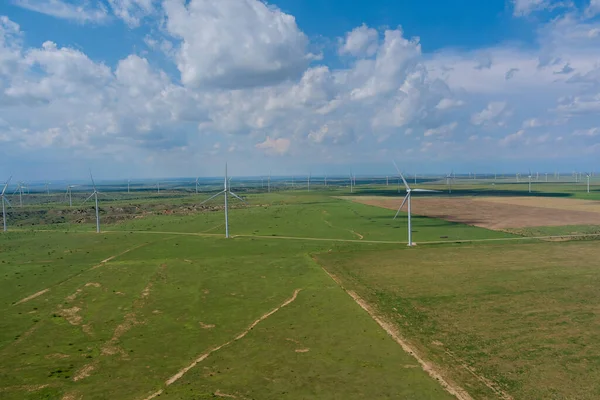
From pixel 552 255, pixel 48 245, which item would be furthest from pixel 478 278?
pixel 48 245

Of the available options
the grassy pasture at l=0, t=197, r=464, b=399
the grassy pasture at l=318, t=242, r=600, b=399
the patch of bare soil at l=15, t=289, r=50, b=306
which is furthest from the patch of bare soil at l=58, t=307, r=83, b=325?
the grassy pasture at l=318, t=242, r=600, b=399

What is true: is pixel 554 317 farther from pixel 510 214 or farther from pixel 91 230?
pixel 91 230

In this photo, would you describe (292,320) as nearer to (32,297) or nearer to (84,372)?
(84,372)

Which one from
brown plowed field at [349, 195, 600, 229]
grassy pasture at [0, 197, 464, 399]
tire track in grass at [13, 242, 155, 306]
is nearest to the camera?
grassy pasture at [0, 197, 464, 399]

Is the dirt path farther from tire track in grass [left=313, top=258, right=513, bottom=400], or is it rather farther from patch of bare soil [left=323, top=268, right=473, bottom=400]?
tire track in grass [left=313, top=258, right=513, bottom=400]

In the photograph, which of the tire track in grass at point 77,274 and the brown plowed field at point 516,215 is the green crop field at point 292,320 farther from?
the brown plowed field at point 516,215

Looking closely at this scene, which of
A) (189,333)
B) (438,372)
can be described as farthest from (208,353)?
(438,372)
